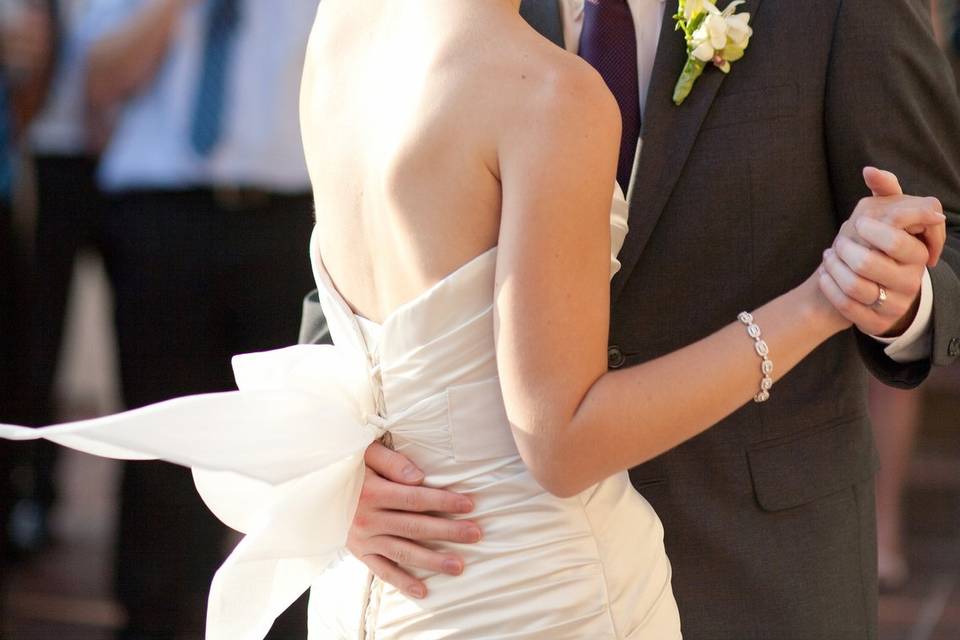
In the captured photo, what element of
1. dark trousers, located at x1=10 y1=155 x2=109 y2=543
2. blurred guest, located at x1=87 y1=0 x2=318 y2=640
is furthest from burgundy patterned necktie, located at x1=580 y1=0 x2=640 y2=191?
dark trousers, located at x1=10 y1=155 x2=109 y2=543

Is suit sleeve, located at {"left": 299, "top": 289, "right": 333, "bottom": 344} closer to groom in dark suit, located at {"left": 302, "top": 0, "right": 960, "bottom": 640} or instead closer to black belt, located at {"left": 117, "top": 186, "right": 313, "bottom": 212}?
groom in dark suit, located at {"left": 302, "top": 0, "right": 960, "bottom": 640}

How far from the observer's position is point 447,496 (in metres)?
1.73

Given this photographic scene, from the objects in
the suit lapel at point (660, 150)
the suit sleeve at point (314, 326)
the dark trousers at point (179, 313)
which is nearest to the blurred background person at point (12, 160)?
the dark trousers at point (179, 313)

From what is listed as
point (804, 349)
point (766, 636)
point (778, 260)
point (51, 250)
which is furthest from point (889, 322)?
point (51, 250)

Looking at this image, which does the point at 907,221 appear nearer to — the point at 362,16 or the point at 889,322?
the point at 889,322

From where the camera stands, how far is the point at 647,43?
2.08 meters

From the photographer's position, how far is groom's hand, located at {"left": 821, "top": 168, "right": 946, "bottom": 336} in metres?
1.71

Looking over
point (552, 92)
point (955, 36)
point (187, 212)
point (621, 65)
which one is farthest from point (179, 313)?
point (955, 36)

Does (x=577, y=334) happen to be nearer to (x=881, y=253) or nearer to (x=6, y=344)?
(x=881, y=253)

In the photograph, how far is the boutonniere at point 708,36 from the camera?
6.22 ft

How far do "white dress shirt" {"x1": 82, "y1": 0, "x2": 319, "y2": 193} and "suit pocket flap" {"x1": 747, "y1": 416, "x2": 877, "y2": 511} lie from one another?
201 centimetres

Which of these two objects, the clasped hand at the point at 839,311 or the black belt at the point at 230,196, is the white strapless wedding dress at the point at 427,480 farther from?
the black belt at the point at 230,196

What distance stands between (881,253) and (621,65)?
1.75 ft

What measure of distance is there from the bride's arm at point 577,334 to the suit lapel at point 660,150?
30 cm
